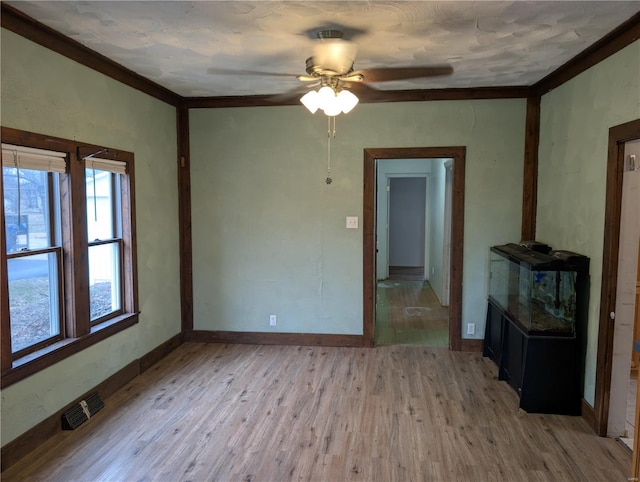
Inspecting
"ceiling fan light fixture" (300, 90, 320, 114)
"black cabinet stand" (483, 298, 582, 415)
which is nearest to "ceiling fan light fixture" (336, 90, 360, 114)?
"ceiling fan light fixture" (300, 90, 320, 114)

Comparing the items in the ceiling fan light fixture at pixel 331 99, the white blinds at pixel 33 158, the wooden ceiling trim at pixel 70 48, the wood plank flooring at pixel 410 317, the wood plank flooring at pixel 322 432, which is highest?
the wooden ceiling trim at pixel 70 48

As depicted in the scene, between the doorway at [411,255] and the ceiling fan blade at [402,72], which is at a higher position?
the ceiling fan blade at [402,72]

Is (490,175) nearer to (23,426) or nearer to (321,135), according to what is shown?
(321,135)

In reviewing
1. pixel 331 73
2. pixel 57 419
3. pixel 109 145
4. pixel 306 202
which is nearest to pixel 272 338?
pixel 306 202

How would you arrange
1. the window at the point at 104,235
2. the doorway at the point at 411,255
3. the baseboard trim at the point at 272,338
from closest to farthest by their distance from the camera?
the window at the point at 104,235, the baseboard trim at the point at 272,338, the doorway at the point at 411,255

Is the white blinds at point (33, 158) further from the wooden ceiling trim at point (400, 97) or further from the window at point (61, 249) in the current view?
the wooden ceiling trim at point (400, 97)

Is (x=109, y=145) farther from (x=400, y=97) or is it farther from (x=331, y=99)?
(x=400, y=97)

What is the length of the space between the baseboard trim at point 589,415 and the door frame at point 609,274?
0.05 feet

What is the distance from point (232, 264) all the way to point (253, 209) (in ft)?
2.14

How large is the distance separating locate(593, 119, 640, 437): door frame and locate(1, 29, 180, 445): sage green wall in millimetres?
3630

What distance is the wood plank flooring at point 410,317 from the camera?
501 cm

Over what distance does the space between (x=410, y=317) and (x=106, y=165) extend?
4128 millimetres

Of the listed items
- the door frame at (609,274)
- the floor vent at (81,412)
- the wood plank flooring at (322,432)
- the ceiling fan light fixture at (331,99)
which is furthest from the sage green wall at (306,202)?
the ceiling fan light fixture at (331,99)

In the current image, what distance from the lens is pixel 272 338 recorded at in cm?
483
